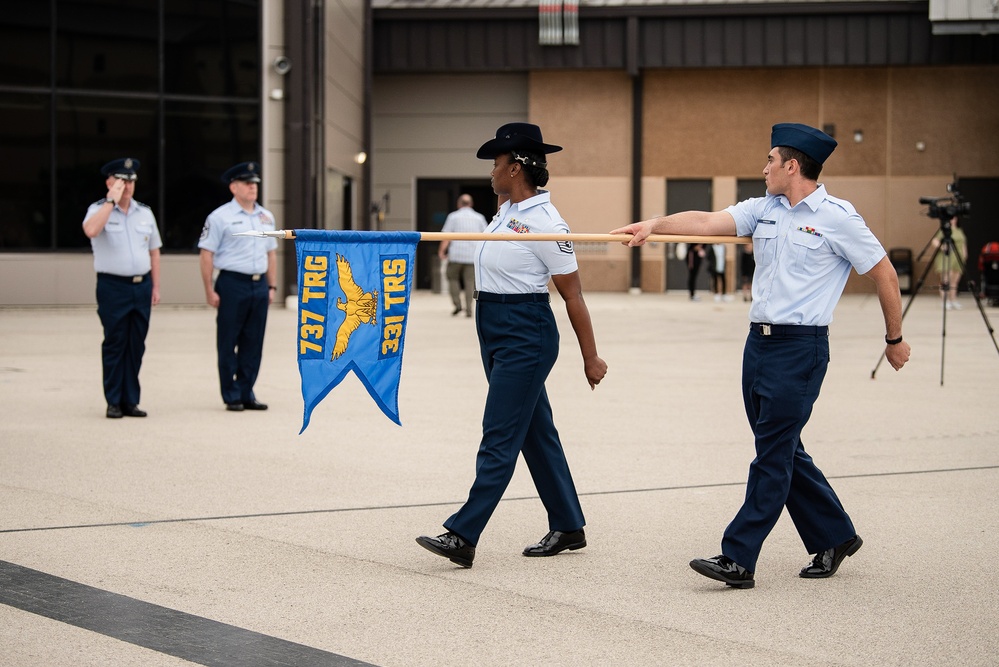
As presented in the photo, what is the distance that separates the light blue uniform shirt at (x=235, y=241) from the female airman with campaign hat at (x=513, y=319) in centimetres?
468

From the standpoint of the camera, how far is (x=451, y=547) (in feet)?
17.7

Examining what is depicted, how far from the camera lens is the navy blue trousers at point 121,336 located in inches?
378

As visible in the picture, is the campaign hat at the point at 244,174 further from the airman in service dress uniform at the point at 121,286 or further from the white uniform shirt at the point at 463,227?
the white uniform shirt at the point at 463,227

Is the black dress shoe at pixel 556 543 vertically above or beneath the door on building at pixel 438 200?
beneath

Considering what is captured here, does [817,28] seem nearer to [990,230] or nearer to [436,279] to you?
[990,230]

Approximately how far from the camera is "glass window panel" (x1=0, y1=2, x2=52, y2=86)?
20.8 metres

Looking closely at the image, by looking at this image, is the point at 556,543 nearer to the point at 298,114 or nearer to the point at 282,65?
the point at 298,114

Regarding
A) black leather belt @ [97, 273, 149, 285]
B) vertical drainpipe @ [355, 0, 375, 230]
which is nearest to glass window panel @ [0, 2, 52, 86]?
vertical drainpipe @ [355, 0, 375, 230]

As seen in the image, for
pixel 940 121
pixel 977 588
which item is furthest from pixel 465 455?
pixel 940 121


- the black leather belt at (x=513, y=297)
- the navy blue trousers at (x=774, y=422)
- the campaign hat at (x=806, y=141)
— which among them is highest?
the campaign hat at (x=806, y=141)

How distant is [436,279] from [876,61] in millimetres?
11102

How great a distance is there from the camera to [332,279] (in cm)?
542

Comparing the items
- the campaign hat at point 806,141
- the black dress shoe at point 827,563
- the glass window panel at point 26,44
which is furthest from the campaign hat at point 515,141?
the glass window panel at point 26,44

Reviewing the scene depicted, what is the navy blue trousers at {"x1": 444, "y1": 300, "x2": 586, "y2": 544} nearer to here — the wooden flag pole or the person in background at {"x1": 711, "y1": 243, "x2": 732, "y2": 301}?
the wooden flag pole
